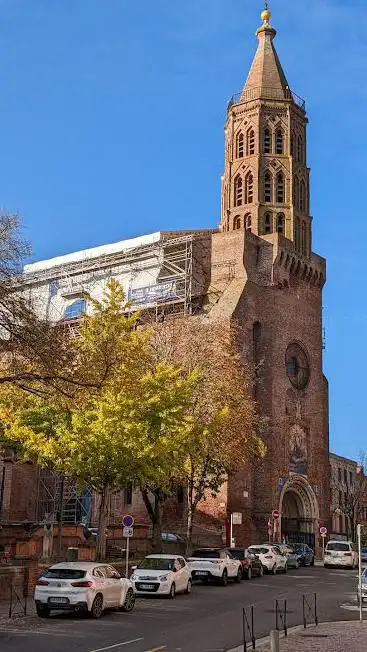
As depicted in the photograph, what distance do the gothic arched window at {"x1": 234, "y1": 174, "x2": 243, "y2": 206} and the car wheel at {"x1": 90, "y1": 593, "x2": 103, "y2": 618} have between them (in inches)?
1780

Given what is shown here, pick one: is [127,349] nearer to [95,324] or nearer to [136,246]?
[95,324]

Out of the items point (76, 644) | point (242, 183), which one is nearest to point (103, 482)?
point (76, 644)

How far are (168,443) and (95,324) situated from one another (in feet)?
16.3

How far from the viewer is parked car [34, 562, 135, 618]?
660 inches

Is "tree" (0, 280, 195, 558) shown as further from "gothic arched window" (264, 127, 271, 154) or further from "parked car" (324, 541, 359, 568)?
"gothic arched window" (264, 127, 271, 154)

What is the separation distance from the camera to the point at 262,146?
60219mm

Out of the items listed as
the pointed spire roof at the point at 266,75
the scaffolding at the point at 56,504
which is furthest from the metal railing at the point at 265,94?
the scaffolding at the point at 56,504

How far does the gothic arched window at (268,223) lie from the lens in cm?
5801

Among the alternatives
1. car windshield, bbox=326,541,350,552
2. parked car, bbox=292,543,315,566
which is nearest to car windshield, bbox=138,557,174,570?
car windshield, bbox=326,541,350,552

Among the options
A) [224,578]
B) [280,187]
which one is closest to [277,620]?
[224,578]

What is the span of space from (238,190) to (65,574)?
46368 mm

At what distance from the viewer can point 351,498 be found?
79.2 meters

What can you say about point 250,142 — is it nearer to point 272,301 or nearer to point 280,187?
point 280,187

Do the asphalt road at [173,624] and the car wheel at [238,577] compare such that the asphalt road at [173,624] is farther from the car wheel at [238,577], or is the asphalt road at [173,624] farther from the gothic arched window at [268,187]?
the gothic arched window at [268,187]
